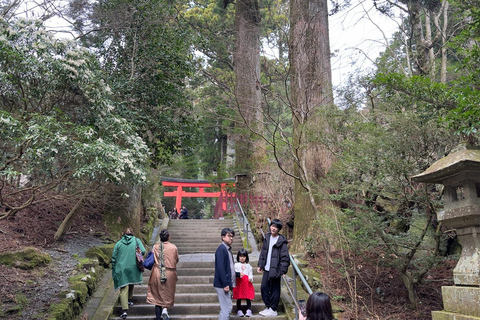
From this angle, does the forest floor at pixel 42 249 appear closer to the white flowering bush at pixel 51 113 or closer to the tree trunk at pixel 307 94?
the white flowering bush at pixel 51 113

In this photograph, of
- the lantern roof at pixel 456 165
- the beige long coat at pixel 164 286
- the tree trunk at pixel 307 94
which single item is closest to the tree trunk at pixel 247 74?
the tree trunk at pixel 307 94

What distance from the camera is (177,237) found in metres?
11.5

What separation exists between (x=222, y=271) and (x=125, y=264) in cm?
160

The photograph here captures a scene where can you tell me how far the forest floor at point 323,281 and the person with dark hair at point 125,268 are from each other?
2.84ft

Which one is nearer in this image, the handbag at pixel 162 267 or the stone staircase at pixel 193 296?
the handbag at pixel 162 267

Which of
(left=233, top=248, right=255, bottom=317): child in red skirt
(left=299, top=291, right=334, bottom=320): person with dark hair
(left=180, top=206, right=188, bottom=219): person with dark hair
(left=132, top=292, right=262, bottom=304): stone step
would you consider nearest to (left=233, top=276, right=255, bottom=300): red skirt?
(left=233, top=248, right=255, bottom=317): child in red skirt

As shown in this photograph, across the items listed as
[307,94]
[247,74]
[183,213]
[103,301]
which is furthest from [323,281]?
[183,213]

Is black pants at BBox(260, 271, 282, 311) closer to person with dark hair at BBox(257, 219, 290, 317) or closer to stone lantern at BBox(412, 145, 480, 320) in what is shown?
person with dark hair at BBox(257, 219, 290, 317)

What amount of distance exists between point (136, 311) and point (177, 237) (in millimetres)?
5416

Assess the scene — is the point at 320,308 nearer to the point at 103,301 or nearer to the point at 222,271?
the point at 222,271

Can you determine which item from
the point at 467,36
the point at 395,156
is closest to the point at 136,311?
the point at 395,156

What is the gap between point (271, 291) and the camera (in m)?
5.85

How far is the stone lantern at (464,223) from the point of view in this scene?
4254 mm

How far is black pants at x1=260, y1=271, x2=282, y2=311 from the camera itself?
5785mm
